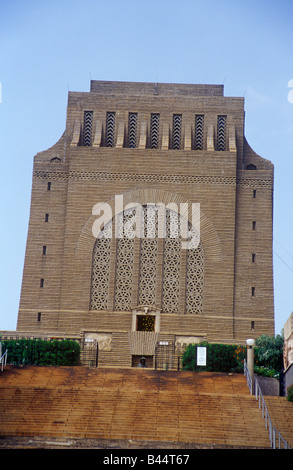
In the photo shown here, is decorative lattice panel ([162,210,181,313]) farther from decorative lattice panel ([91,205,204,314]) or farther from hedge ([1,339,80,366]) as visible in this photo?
hedge ([1,339,80,366])

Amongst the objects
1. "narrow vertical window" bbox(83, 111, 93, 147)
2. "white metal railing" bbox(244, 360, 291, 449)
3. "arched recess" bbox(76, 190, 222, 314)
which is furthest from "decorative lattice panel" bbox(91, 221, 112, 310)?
"white metal railing" bbox(244, 360, 291, 449)

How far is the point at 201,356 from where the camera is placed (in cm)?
2638

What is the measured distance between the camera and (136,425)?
21.0m

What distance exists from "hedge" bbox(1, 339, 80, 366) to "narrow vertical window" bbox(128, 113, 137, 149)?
11.2 metres

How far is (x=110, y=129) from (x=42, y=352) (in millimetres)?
12339

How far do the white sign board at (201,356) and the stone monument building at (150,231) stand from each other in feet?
19.9

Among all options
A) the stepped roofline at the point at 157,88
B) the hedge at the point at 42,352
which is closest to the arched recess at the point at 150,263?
the hedge at the point at 42,352

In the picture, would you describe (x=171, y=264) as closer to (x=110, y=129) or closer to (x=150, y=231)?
(x=150, y=231)

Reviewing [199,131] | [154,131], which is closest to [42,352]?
[154,131]

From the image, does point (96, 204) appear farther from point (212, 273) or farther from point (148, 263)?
point (212, 273)

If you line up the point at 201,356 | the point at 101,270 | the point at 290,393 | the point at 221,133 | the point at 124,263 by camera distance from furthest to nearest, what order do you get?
the point at 221,133 < the point at 124,263 < the point at 101,270 < the point at 201,356 < the point at 290,393

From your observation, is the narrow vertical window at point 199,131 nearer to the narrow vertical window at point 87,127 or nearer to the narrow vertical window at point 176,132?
the narrow vertical window at point 176,132

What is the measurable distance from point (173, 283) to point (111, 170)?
568cm

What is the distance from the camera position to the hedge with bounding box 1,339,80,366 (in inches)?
1106
